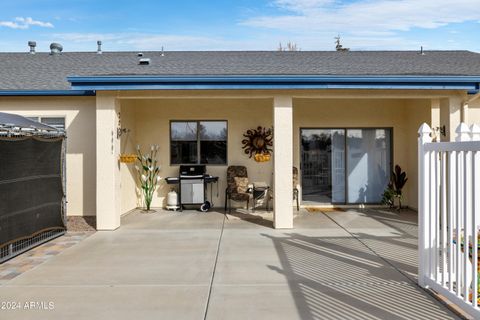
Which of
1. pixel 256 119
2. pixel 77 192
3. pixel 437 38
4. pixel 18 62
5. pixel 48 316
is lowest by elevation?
pixel 48 316

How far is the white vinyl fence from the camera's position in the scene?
3.71 metres

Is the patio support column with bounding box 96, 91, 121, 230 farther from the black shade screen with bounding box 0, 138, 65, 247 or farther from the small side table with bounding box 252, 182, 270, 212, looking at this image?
the small side table with bounding box 252, 182, 270, 212

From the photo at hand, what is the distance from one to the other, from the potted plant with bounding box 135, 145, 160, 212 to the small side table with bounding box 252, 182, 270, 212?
256 cm

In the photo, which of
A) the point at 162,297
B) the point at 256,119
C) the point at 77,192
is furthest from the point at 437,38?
the point at 162,297

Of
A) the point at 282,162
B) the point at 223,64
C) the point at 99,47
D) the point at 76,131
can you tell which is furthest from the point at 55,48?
the point at 282,162

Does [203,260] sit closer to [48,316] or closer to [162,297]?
[162,297]

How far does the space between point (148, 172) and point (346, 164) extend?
5172 millimetres

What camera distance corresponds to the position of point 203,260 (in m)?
5.90

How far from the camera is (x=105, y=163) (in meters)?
8.20

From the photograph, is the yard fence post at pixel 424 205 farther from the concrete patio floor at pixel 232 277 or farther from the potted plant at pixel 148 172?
the potted plant at pixel 148 172

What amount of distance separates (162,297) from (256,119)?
23.8 feet

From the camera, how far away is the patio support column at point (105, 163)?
820cm

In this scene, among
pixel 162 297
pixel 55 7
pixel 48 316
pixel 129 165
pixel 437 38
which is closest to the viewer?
pixel 48 316

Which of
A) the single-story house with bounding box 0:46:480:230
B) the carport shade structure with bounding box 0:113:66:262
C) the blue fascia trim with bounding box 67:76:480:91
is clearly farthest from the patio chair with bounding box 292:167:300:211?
the carport shade structure with bounding box 0:113:66:262
